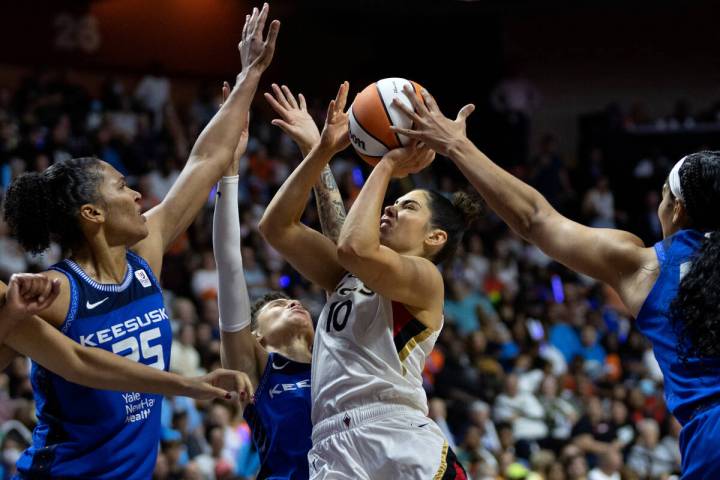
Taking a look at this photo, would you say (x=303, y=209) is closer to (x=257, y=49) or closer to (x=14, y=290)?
(x=257, y=49)

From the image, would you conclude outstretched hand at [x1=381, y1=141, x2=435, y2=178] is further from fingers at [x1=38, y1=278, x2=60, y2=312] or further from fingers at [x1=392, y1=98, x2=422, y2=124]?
fingers at [x1=38, y1=278, x2=60, y2=312]

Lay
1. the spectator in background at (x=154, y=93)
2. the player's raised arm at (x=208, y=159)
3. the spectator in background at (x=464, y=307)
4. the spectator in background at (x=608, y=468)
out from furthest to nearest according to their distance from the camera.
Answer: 1. the spectator in background at (x=154, y=93)
2. the spectator in background at (x=464, y=307)
3. the spectator in background at (x=608, y=468)
4. the player's raised arm at (x=208, y=159)

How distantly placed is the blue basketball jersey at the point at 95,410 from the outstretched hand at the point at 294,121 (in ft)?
3.48

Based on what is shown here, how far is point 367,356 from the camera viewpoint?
151 inches

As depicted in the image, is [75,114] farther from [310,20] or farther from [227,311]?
[227,311]

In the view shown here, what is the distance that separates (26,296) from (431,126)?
5.00ft

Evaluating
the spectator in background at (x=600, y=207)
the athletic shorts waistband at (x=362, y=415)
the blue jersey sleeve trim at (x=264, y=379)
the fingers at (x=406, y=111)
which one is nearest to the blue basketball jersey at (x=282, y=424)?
the blue jersey sleeve trim at (x=264, y=379)

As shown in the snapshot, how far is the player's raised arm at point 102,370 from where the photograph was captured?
11.1 ft

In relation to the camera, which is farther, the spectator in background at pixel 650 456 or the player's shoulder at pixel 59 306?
the spectator in background at pixel 650 456

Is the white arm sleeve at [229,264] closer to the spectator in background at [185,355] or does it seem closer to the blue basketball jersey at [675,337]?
the blue basketball jersey at [675,337]

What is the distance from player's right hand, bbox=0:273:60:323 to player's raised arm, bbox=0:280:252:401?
6.6 inches

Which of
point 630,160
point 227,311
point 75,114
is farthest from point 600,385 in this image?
point 227,311

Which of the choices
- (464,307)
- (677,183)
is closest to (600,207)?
(464,307)

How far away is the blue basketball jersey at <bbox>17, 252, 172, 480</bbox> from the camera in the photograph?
362cm
